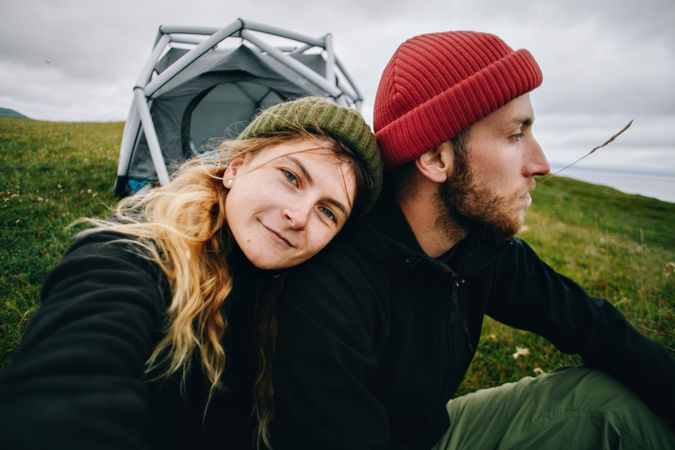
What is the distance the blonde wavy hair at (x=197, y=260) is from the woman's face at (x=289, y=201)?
0.09 meters

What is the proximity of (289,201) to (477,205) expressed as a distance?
42.2 inches

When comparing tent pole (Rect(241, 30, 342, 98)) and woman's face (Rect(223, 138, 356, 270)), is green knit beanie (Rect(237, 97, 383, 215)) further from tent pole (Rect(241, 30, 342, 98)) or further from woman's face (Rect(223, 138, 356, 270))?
tent pole (Rect(241, 30, 342, 98))

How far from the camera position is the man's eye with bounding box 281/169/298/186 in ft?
5.13

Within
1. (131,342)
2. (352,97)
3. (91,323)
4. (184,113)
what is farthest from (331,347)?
(352,97)

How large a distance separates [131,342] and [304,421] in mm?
686

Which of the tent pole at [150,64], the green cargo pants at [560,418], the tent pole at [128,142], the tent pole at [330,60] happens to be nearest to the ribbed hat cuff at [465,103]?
the green cargo pants at [560,418]

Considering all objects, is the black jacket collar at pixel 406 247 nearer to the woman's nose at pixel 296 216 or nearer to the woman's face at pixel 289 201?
the woman's face at pixel 289 201

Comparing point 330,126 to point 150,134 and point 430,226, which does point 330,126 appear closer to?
point 430,226

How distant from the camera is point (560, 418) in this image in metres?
1.71

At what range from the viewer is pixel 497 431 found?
1.88 metres

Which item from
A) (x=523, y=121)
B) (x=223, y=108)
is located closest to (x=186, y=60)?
(x=223, y=108)

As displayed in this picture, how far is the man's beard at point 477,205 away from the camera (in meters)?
1.82

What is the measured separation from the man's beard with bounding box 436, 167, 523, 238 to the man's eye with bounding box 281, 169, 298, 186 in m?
0.87

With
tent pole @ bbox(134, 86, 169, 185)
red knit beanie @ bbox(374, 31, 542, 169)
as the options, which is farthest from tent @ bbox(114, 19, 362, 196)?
red knit beanie @ bbox(374, 31, 542, 169)
